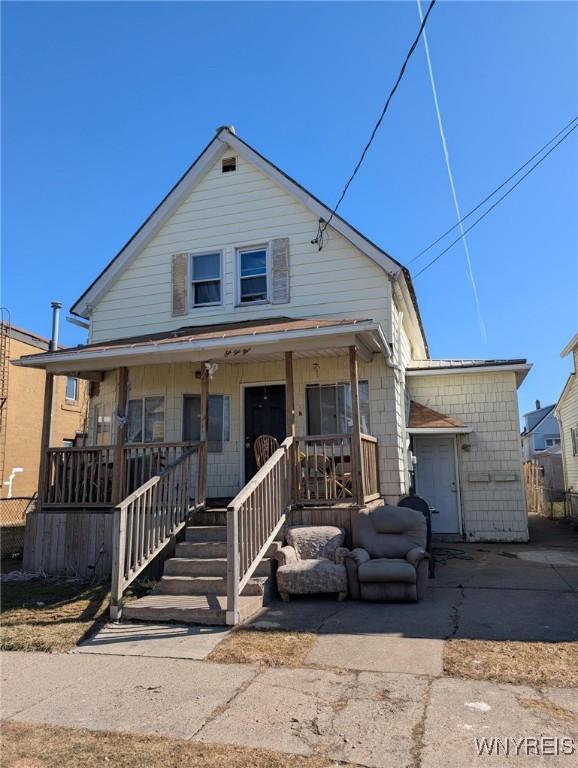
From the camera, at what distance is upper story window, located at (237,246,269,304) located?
1120 centimetres

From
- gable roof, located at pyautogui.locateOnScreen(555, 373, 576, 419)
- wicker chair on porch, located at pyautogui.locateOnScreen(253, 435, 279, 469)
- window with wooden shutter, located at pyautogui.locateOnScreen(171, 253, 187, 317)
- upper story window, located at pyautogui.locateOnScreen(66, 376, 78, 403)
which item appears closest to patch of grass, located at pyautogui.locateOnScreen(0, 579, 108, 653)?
wicker chair on porch, located at pyautogui.locateOnScreen(253, 435, 279, 469)

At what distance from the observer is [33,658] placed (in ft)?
17.7

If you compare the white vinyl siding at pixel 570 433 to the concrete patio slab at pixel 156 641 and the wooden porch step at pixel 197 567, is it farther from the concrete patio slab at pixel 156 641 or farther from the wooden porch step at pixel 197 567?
the concrete patio slab at pixel 156 641

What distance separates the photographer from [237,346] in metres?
8.76

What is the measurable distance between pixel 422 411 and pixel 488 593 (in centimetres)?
576

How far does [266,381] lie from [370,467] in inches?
111

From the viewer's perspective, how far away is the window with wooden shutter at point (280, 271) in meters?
10.9

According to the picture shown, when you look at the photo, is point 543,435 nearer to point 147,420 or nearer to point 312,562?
point 147,420

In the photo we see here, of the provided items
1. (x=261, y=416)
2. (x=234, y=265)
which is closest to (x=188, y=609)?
(x=261, y=416)

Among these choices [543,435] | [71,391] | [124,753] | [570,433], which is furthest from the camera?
[543,435]

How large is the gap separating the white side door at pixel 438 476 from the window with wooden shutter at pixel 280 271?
4.50 meters

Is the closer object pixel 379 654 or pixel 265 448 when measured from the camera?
pixel 379 654

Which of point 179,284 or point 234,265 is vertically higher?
point 234,265

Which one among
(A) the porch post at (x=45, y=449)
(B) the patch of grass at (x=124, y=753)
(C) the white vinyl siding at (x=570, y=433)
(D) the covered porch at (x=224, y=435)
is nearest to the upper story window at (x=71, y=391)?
(D) the covered porch at (x=224, y=435)
